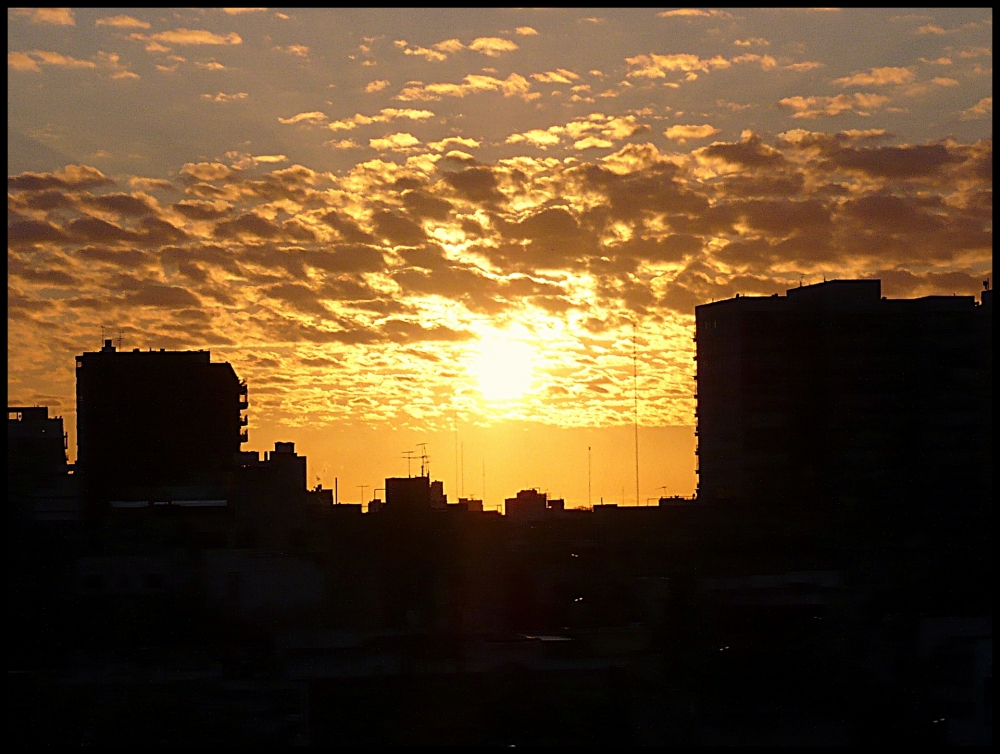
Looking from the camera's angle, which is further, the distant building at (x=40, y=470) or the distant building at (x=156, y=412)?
the distant building at (x=156, y=412)

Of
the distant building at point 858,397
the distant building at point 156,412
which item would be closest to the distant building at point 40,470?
the distant building at point 156,412

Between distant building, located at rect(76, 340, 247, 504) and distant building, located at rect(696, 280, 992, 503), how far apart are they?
29.8 metres

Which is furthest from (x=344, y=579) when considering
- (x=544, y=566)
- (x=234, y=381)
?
(x=234, y=381)

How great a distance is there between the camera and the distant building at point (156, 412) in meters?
66.3

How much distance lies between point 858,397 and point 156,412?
1501 inches

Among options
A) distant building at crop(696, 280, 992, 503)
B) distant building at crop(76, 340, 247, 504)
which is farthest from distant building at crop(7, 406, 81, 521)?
distant building at crop(696, 280, 992, 503)

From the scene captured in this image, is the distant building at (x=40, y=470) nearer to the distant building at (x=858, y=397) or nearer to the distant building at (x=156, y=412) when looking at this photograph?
the distant building at (x=156, y=412)

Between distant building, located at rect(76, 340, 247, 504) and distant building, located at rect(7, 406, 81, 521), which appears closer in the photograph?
distant building, located at rect(7, 406, 81, 521)

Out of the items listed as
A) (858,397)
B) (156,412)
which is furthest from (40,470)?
(858,397)

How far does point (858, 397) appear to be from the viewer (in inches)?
1702

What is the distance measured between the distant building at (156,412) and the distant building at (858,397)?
29845mm

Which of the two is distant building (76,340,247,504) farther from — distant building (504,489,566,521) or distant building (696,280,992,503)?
distant building (696,280,992,503)

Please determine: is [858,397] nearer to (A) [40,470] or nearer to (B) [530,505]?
(B) [530,505]

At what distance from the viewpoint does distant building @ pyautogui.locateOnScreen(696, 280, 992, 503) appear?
4194 cm
